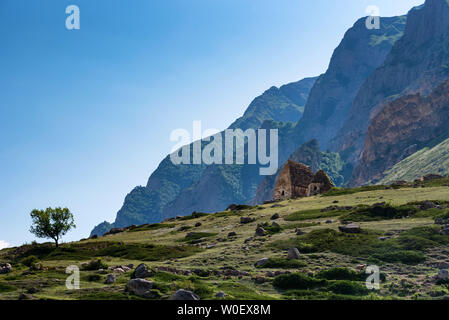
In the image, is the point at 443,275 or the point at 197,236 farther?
the point at 197,236

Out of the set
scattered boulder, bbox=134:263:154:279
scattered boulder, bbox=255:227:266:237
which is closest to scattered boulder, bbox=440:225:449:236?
scattered boulder, bbox=255:227:266:237

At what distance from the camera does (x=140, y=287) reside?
76.7ft

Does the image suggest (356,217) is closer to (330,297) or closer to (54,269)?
(330,297)

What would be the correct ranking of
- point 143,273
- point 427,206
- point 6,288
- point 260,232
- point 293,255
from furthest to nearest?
point 427,206
point 260,232
point 293,255
point 143,273
point 6,288

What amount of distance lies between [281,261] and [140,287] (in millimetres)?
12678

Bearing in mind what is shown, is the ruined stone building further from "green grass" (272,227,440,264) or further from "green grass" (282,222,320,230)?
"green grass" (272,227,440,264)

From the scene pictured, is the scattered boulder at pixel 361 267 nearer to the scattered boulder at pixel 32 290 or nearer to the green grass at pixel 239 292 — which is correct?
the green grass at pixel 239 292

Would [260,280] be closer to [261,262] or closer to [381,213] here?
[261,262]

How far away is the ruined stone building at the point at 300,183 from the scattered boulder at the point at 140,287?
74.2 m

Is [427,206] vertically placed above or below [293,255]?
above

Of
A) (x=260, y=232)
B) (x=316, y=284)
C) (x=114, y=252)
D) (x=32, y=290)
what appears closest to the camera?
(x=32, y=290)

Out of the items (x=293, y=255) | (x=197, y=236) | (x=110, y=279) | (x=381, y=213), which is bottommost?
(x=110, y=279)

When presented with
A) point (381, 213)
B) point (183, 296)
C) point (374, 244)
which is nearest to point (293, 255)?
point (374, 244)

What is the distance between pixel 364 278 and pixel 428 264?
6.03m
